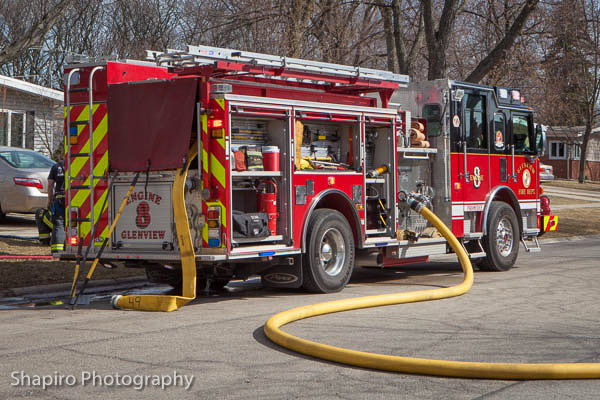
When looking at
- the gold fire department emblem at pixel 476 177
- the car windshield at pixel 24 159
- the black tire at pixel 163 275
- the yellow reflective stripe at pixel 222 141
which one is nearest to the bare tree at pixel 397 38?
the gold fire department emblem at pixel 476 177

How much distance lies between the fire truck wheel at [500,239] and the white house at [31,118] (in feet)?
55.6

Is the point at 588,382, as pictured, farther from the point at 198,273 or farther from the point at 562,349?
the point at 198,273

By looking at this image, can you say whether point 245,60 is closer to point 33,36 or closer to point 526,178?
point 33,36

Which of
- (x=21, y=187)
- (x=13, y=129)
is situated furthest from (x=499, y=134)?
(x=13, y=129)

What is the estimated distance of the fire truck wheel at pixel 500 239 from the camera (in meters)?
12.8

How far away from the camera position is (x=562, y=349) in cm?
656

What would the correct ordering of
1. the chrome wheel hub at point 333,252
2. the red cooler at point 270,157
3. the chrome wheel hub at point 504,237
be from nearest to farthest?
the red cooler at point 270,157 < the chrome wheel hub at point 333,252 < the chrome wheel hub at point 504,237

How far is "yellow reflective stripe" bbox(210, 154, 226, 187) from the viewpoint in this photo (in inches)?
352

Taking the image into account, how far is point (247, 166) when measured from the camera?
9.34 metres

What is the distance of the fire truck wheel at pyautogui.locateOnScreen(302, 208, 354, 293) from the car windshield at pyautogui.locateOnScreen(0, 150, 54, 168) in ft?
30.4

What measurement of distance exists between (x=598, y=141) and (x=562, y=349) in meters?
58.8

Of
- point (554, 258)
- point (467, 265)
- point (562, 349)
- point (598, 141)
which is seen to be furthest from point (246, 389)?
point (598, 141)

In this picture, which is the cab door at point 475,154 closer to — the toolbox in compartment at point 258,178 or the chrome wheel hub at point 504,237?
the chrome wheel hub at point 504,237

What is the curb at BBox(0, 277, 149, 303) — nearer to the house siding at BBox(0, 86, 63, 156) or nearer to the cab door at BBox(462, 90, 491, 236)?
the cab door at BBox(462, 90, 491, 236)
